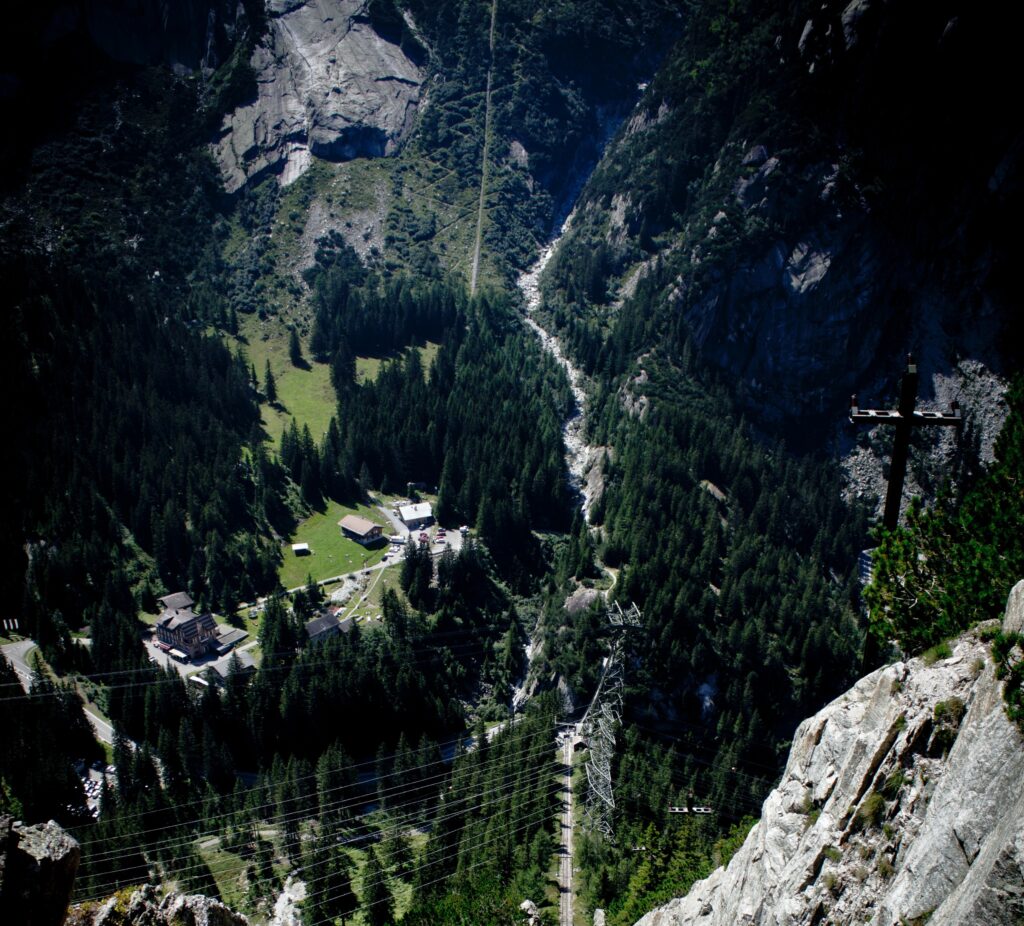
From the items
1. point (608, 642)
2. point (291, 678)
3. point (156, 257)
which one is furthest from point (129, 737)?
point (156, 257)

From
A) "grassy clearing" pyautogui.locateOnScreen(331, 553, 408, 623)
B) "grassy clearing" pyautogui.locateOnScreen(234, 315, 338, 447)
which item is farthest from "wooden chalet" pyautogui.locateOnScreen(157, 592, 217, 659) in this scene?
"grassy clearing" pyautogui.locateOnScreen(234, 315, 338, 447)

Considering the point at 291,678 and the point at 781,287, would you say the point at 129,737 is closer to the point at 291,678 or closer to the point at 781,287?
the point at 291,678

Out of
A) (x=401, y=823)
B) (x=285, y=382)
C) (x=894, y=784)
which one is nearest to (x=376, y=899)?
(x=401, y=823)

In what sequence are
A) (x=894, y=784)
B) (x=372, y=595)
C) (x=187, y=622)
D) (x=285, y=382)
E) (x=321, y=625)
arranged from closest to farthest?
(x=894, y=784) → (x=187, y=622) → (x=321, y=625) → (x=372, y=595) → (x=285, y=382)

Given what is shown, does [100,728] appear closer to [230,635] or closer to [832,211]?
[230,635]

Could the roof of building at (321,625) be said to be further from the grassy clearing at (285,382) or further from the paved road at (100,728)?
the grassy clearing at (285,382)
